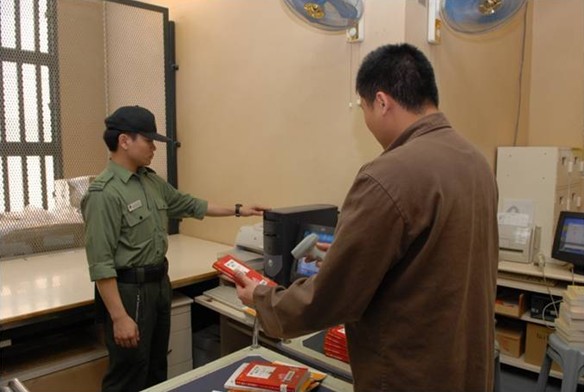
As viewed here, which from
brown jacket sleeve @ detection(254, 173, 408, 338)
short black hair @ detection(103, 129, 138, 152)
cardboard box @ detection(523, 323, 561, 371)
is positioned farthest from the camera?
cardboard box @ detection(523, 323, 561, 371)

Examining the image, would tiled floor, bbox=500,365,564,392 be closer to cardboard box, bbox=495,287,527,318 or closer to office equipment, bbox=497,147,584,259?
cardboard box, bbox=495,287,527,318

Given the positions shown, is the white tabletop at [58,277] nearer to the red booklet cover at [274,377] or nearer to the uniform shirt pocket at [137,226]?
the uniform shirt pocket at [137,226]

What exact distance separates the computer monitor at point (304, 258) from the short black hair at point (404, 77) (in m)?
1.01

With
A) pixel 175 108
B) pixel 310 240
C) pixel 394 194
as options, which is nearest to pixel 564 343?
pixel 310 240

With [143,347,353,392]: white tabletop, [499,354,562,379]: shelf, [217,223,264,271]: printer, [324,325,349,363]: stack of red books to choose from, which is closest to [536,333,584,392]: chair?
[499,354,562,379]: shelf

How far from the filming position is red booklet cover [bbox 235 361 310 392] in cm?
130

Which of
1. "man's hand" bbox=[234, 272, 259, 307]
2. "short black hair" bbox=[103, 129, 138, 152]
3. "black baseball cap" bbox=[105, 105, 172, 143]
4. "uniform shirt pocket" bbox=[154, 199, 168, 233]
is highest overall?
"black baseball cap" bbox=[105, 105, 172, 143]

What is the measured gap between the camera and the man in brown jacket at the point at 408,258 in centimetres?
93

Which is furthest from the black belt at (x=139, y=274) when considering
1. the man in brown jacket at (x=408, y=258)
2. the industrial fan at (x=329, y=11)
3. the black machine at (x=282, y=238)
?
the industrial fan at (x=329, y=11)

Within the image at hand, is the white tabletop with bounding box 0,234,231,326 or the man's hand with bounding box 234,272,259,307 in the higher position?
the man's hand with bounding box 234,272,259,307

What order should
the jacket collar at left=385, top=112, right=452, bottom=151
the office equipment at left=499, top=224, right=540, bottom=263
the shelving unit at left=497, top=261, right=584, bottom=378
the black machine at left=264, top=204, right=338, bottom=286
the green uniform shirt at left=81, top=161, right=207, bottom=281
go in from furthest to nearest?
the office equipment at left=499, top=224, right=540, bottom=263, the shelving unit at left=497, top=261, right=584, bottom=378, the black machine at left=264, top=204, right=338, bottom=286, the green uniform shirt at left=81, top=161, right=207, bottom=281, the jacket collar at left=385, top=112, right=452, bottom=151

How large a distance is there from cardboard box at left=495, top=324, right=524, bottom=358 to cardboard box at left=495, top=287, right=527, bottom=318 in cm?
16

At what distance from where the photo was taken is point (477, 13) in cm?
214

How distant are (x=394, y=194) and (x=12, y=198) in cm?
269
